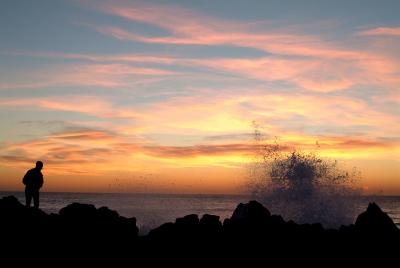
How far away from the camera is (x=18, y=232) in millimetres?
14414

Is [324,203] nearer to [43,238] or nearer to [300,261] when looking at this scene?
[300,261]

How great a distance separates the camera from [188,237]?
1498 cm

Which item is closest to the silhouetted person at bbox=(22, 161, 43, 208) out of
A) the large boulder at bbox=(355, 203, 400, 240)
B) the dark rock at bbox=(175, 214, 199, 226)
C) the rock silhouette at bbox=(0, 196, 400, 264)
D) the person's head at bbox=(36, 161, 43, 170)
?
the person's head at bbox=(36, 161, 43, 170)

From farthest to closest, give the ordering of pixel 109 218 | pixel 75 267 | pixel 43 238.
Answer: pixel 109 218 → pixel 43 238 → pixel 75 267

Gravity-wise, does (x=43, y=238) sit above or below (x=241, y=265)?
above

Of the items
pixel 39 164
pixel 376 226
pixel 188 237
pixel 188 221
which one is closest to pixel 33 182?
pixel 39 164

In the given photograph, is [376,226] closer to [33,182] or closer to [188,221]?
[188,221]

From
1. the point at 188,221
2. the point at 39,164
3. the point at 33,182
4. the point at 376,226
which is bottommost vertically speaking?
the point at 376,226

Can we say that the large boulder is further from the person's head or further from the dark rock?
the person's head

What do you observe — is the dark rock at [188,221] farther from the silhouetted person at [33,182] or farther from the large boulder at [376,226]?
the silhouetted person at [33,182]

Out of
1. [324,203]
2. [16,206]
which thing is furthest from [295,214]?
[16,206]

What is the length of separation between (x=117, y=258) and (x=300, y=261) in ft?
19.2

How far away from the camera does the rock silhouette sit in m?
A: 14.3

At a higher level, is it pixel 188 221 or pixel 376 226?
pixel 188 221
